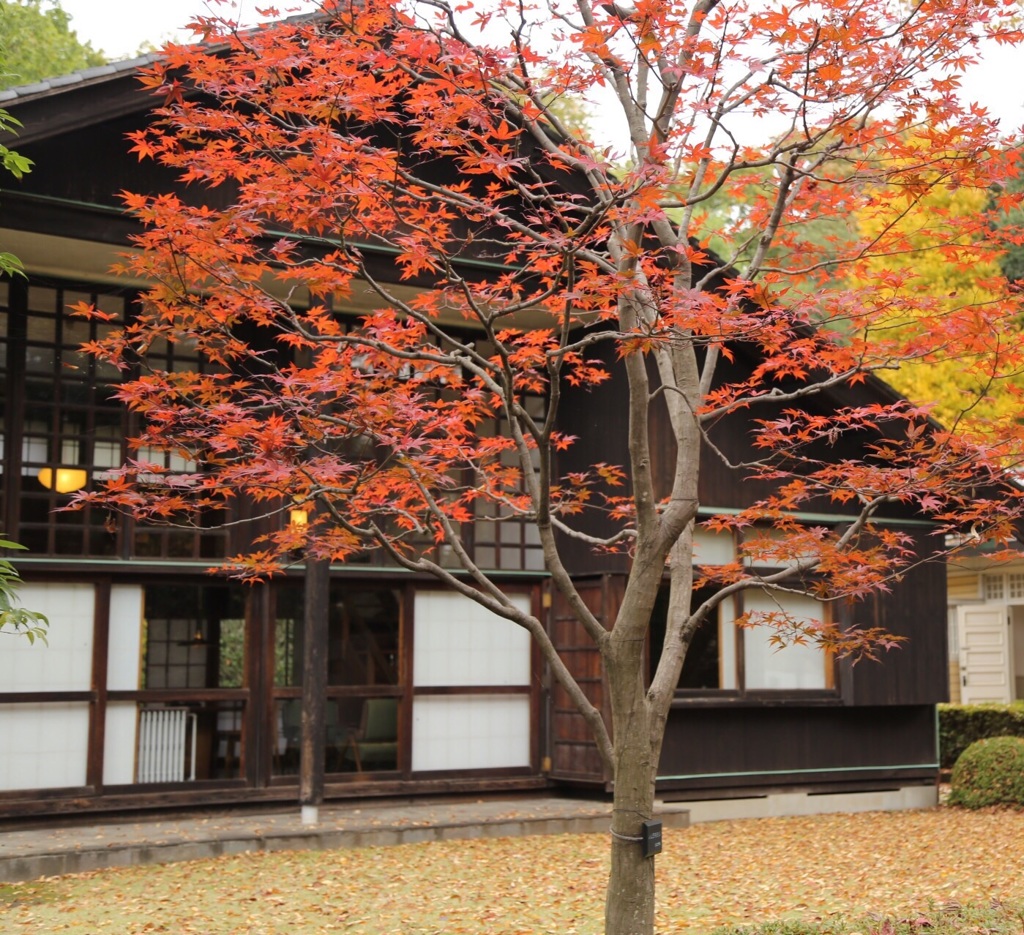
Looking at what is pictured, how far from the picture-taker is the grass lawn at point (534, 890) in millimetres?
7828

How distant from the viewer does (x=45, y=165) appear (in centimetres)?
1045

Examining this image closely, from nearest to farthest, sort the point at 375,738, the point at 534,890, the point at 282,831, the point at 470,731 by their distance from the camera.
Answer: the point at 534,890 → the point at 282,831 → the point at 375,738 → the point at 470,731

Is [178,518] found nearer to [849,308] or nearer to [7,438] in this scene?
[7,438]

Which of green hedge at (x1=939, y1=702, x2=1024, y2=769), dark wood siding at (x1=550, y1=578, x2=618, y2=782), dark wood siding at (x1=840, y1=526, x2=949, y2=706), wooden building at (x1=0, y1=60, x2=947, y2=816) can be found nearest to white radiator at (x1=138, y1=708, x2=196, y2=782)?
wooden building at (x1=0, y1=60, x2=947, y2=816)

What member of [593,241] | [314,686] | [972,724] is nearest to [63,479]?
[314,686]

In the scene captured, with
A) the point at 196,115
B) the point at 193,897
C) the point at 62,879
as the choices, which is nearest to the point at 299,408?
the point at 196,115

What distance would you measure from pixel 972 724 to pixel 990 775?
14.1 feet

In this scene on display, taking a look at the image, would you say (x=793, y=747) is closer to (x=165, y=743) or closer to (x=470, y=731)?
(x=470, y=731)

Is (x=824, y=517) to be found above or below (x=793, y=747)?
above

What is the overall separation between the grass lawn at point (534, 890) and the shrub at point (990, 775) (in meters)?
2.17

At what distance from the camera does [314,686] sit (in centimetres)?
1115

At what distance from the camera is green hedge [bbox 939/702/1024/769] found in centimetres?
1769

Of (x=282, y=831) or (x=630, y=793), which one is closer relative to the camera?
(x=630, y=793)

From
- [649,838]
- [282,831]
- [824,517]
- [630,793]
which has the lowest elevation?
[282,831]
